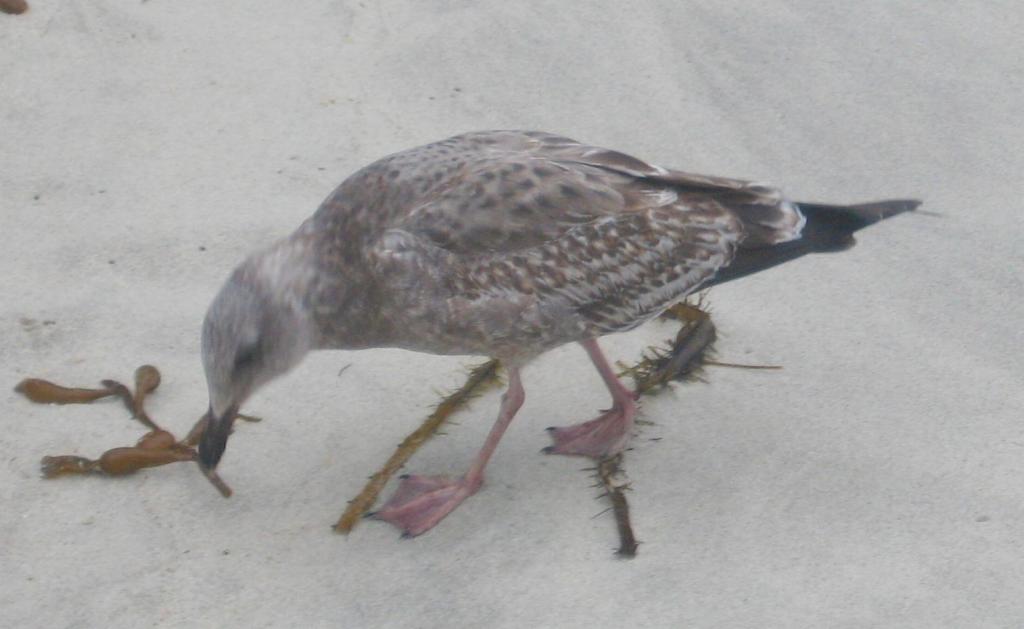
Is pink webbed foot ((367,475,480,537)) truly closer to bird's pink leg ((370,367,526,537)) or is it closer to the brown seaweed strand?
bird's pink leg ((370,367,526,537))

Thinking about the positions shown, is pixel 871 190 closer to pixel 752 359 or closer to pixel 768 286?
pixel 768 286

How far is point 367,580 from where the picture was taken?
4.33m

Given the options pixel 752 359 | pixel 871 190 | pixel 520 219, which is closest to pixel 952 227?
pixel 871 190

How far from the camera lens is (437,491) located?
4.68 meters

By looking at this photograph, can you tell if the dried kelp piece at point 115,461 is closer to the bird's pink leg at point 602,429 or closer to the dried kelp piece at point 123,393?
Answer: the dried kelp piece at point 123,393

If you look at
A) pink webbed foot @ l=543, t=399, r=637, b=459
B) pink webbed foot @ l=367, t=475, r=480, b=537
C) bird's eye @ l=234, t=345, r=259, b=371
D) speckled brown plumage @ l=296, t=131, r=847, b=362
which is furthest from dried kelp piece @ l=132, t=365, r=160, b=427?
pink webbed foot @ l=543, t=399, r=637, b=459

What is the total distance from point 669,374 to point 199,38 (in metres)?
3.36

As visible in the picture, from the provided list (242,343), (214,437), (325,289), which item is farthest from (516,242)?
(214,437)

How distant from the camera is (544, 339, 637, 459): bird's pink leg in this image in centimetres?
489

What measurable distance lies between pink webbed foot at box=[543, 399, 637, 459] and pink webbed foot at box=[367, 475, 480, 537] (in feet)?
1.34

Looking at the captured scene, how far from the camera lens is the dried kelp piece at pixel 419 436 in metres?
4.57

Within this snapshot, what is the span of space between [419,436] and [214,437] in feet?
2.67

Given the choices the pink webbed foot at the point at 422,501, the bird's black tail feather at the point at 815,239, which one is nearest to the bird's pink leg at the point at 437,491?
the pink webbed foot at the point at 422,501

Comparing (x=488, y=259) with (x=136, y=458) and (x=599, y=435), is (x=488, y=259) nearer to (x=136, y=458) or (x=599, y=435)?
(x=599, y=435)
